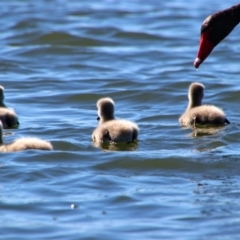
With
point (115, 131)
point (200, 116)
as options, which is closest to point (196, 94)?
point (200, 116)

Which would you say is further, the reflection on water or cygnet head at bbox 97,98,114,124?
cygnet head at bbox 97,98,114,124

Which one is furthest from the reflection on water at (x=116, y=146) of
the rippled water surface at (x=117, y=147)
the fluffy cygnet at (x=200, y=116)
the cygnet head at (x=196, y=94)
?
the cygnet head at (x=196, y=94)

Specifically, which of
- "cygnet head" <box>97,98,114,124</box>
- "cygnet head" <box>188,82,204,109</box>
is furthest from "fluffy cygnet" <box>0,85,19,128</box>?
"cygnet head" <box>188,82,204,109</box>

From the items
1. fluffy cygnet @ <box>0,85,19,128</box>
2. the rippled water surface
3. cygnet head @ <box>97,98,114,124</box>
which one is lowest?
the rippled water surface

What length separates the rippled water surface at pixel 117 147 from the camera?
904cm

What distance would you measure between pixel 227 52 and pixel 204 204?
1199 centimetres

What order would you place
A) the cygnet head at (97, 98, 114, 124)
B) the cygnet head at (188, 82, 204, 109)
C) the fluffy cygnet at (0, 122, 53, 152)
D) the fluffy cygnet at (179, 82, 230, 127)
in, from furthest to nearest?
the cygnet head at (188, 82, 204, 109) < the fluffy cygnet at (179, 82, 230, 127) < the cygnet head at (97, 98, 114, 124) < the fluffy cygnet at (0, 122, 53, 152)

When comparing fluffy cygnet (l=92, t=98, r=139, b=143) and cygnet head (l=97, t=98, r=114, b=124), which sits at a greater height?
cygnet head (l=97, t=98, r=114, b=124)

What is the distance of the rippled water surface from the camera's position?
9039 millimetres

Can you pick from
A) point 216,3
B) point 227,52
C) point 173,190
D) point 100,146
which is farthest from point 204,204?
point 216,3

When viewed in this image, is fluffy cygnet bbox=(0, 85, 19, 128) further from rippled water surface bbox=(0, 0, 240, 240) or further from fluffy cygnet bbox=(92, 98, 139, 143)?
fluffy cygnet bbox=(92, 98, 139, 143)

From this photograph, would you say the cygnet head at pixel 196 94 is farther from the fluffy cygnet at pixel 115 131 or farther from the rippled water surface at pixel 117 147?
the fluffy cygnet at pixel 115 131

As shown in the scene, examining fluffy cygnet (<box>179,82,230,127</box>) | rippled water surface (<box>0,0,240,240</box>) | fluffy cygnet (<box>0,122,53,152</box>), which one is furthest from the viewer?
fluffy cygnet (<box>179,82,230,127</box>)

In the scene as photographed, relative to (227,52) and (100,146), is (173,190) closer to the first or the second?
(100,146)
